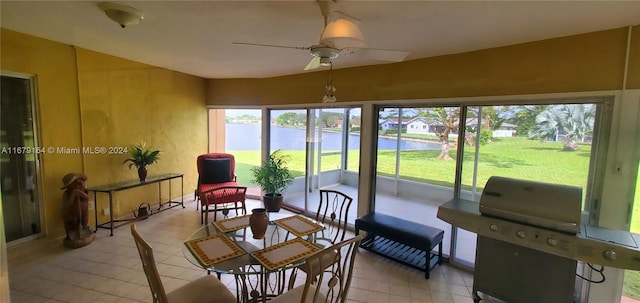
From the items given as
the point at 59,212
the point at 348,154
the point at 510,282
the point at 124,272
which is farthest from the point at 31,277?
the point at 510,282

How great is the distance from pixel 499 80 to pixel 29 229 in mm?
5202

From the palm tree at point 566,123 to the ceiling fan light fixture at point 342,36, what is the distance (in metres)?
2.04

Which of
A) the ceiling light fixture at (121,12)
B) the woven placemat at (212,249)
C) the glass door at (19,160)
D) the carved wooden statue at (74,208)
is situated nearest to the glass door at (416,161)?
the woven placemat at (212,249)

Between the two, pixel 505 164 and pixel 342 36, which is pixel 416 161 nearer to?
pixel 505 164

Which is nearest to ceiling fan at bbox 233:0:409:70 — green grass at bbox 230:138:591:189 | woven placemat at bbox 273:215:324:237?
woven placemat at bbox 273:215:324:237

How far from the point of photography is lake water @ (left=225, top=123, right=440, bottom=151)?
358cm

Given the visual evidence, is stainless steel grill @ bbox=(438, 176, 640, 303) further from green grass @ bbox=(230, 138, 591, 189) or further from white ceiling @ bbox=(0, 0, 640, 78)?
white ceiling @ bbox=(0, 0, 640, 78)

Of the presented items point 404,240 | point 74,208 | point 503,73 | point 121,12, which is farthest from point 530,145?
point 74,208

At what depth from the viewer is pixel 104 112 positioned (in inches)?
146

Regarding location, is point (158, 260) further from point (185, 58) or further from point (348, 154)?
point (348, 154)

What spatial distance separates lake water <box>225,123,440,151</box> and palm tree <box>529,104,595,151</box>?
96 cm

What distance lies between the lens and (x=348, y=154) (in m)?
4.09

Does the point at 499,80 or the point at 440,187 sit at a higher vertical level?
the point at 499,80

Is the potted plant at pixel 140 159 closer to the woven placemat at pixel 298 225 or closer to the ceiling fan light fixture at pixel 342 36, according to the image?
the woven placemat at pixel 298 225
